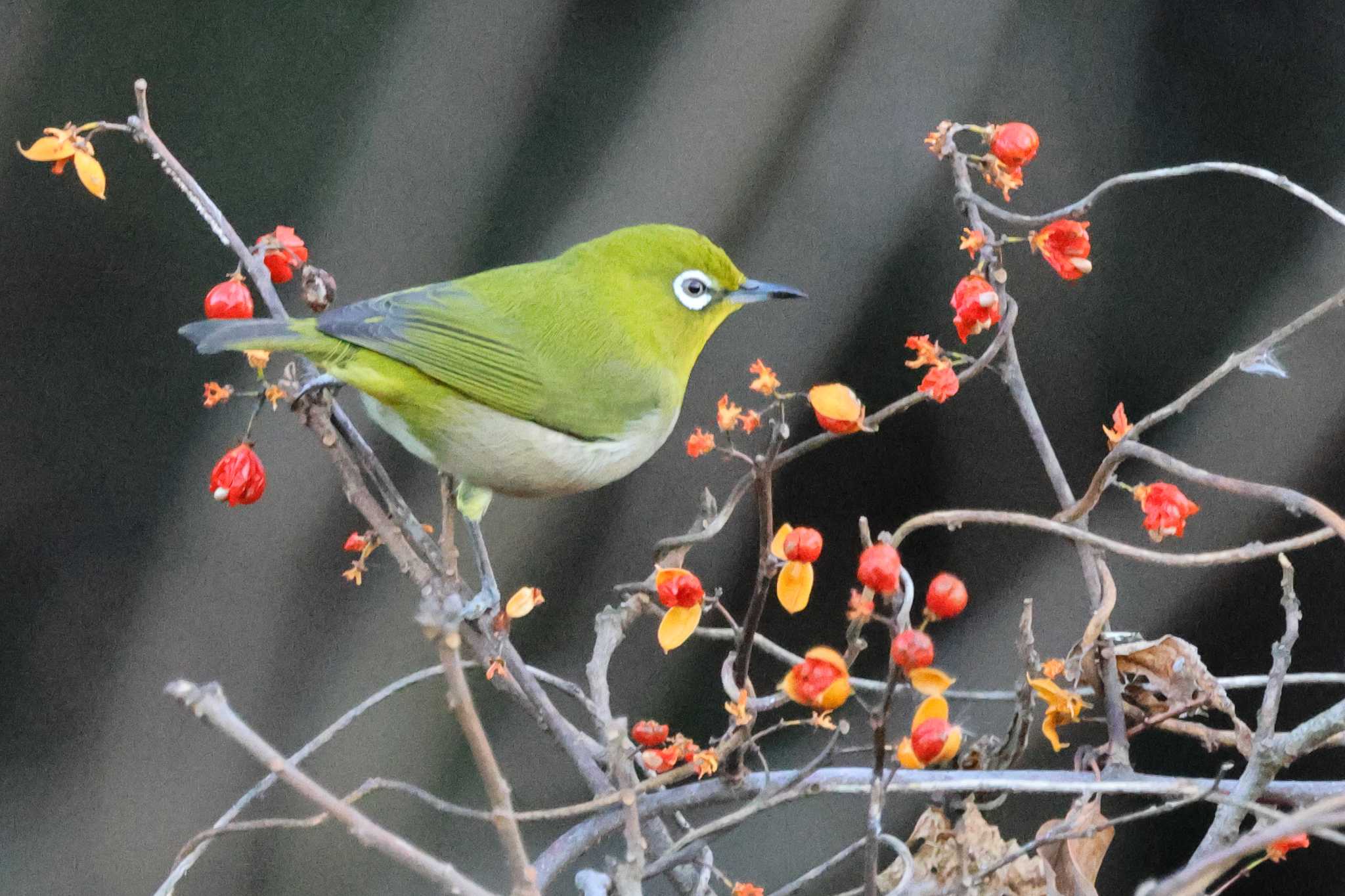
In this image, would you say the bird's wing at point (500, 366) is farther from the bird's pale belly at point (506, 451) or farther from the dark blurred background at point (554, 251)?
the dark blurred background at point (554, 251)

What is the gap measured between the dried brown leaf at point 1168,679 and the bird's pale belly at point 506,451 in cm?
47

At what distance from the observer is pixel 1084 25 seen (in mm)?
1271

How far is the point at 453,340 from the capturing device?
40.0 inches

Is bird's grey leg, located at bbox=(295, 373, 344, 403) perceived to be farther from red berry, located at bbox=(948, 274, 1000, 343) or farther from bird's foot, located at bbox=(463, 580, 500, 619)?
red berry, located at bbox=(948, 274, 1000, 343)

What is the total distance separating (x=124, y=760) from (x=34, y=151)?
83 cm

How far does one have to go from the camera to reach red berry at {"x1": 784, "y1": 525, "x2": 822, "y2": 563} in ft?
2.26

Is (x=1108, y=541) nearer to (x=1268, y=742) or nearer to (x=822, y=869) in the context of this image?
(x=1268, y=742)

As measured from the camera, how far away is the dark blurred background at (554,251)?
1266 millimetres

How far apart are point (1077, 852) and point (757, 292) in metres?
0.54

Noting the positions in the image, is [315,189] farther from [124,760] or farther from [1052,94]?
[1052,94]

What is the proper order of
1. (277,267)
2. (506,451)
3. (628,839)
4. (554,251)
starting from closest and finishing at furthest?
1. (628,839)
2. (277,267)
3. (506,451)
4. (554,251)

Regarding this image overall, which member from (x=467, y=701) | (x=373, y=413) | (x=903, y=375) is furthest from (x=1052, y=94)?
(x=467, y=701)

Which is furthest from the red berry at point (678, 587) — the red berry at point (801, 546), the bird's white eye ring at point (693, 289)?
the bird's white eye ring at point (693, 289)

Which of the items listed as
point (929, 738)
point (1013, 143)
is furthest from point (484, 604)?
point (1013, 143)
